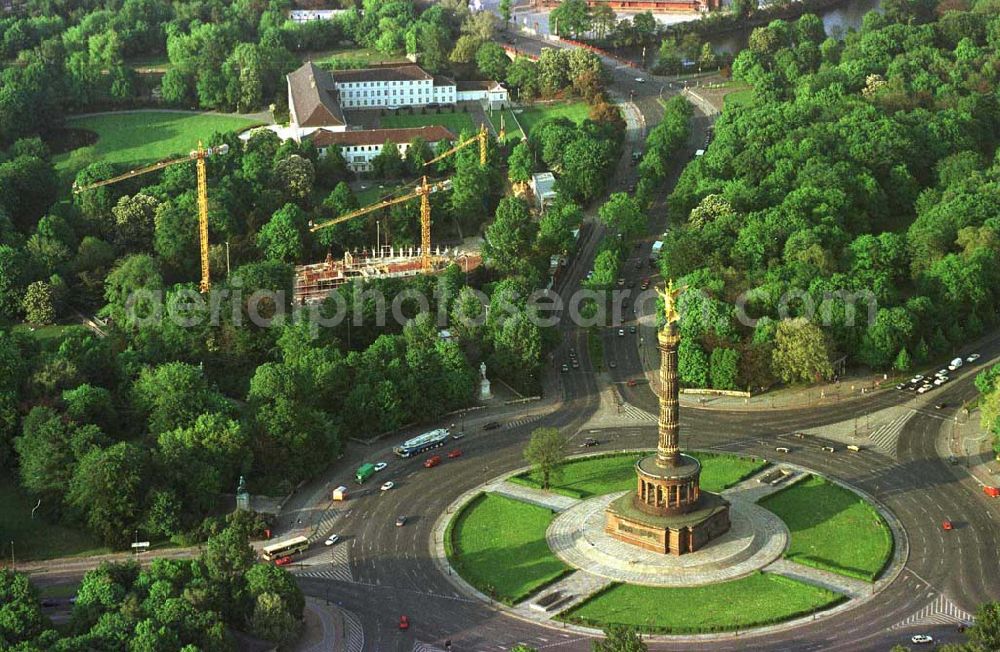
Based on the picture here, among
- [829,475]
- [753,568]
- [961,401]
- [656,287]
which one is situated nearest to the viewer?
[753,568]

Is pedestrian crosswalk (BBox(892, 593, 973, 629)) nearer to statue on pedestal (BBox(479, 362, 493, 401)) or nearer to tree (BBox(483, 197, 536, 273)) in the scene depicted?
statue on pedestal (BBox(479, 362, 493, 401))

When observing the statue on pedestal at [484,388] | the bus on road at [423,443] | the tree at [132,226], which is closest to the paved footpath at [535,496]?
the bus on road at [423,443]

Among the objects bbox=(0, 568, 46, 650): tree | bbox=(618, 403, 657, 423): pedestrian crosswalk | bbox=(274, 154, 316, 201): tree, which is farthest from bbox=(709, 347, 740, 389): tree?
bbox=(0, 568, 46, 650): tree

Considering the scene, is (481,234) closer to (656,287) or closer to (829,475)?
(656,287)

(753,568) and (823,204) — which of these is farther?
(823,204)

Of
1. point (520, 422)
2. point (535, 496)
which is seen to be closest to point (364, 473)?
point (535, 496)

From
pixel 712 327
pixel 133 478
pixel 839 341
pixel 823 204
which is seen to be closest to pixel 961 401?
pixel 839 341
